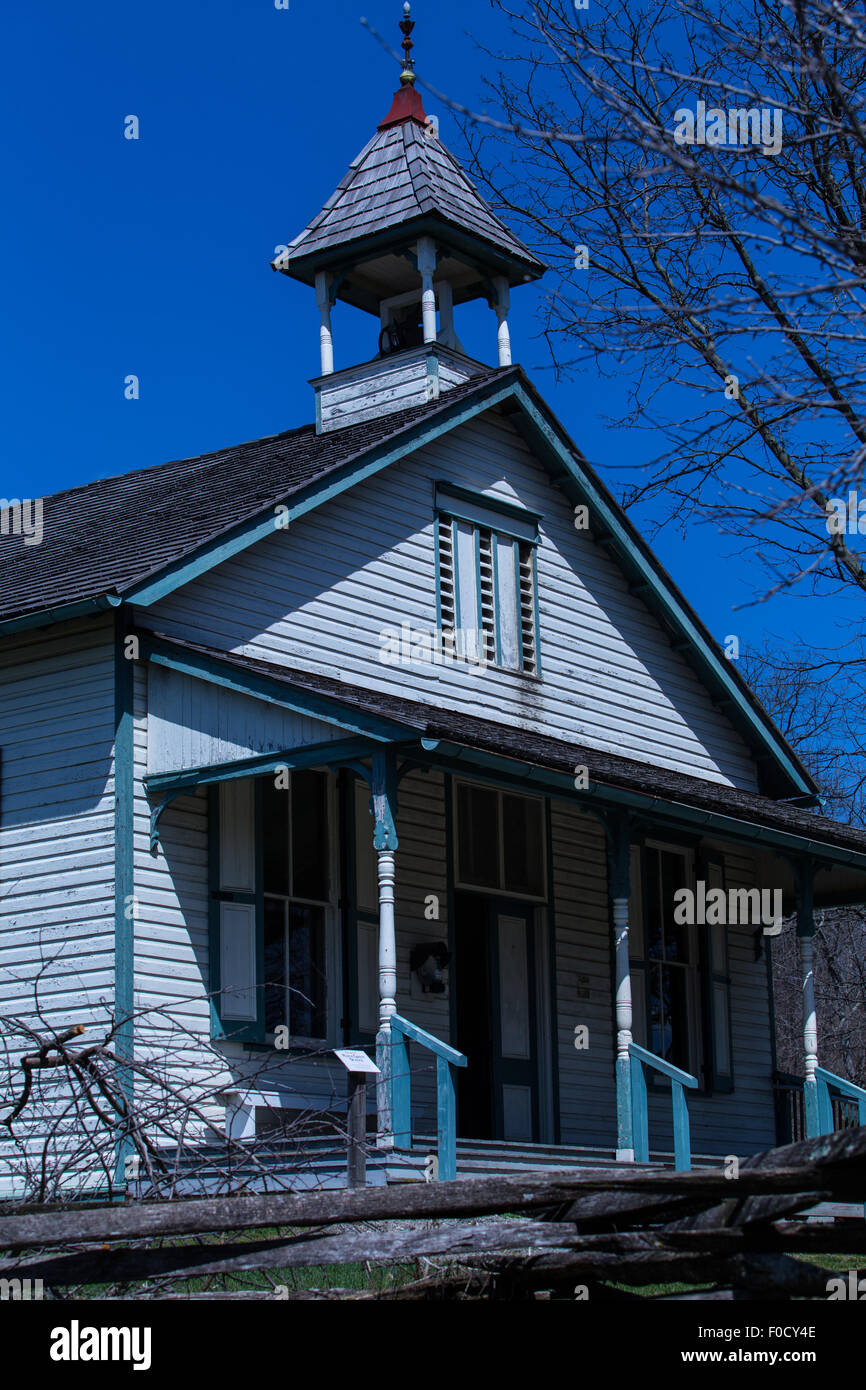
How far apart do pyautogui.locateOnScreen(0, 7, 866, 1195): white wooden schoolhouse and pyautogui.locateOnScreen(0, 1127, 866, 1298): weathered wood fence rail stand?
2787 mm

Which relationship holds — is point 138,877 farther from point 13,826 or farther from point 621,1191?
point 621,1191

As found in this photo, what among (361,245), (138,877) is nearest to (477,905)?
(138,877)

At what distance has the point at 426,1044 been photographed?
12047mm

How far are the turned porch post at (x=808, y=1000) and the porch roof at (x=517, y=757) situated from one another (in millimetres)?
342

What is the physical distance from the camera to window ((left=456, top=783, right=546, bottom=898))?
16250 millimetres

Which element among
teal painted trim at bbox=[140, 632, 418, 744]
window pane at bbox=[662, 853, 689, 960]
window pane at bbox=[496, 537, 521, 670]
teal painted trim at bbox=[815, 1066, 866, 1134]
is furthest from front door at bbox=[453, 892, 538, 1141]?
teal painted trim at bbox=[140, 632, 418, 744]

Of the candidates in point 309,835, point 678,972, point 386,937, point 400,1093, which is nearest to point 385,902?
point 386,937

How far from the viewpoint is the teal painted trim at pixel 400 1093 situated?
11.8m

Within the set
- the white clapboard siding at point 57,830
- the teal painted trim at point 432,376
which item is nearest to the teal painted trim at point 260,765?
the white clapboard siding at point 57,830

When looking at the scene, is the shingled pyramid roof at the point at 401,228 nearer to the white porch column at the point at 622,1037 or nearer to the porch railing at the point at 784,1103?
the white porch column at the point at 622,1037

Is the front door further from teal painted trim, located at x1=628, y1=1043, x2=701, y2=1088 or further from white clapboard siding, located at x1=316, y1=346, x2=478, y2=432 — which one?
white clapboard siding, located at x1=316, y1=346, x2=478, y2=432

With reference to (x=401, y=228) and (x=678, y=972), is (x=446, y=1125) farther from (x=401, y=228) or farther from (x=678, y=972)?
(x=401, y=228)

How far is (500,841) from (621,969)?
83.8 inches
